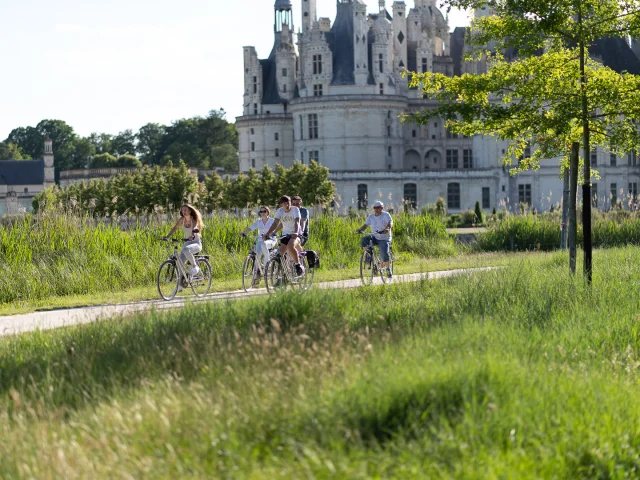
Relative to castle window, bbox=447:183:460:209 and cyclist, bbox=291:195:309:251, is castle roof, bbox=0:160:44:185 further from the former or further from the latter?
cyclist, bbox=291:195:309:251

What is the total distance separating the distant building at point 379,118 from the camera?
71125 mm

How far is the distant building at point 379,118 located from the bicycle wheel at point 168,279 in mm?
53000

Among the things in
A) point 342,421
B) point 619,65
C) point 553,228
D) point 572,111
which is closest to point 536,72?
point 572,111

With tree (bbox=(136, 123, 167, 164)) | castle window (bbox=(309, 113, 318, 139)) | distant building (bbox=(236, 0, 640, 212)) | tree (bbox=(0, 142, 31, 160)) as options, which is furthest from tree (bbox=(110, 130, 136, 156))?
castle window (bbox=(309, 113, 318, 139))

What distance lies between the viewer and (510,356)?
738cm

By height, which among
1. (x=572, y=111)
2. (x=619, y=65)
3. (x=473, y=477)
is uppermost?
(x=619, y=65)

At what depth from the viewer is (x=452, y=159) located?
79.9m

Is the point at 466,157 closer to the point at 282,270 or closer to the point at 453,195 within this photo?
the point at 453,195

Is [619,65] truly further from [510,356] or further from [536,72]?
[510,356]

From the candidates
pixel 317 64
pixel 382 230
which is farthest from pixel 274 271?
pixel 317 64

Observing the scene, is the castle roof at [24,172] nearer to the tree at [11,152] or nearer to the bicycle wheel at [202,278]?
the tree at [11,152]

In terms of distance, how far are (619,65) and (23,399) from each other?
71.2 meters

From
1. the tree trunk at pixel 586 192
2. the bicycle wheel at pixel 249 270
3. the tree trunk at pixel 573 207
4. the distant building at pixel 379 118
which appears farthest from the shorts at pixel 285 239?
the distant building at pixel 379 118

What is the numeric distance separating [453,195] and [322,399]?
220ft
